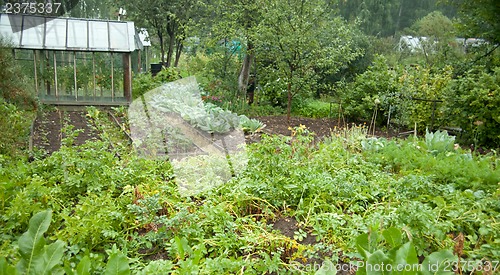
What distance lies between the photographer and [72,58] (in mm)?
11000

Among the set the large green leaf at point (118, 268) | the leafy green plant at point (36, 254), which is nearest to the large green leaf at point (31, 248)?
the leafy green plant at point (36, 254)

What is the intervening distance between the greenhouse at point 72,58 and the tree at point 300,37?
4.03 meters

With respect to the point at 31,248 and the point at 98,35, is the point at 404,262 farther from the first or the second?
the point at 98,35

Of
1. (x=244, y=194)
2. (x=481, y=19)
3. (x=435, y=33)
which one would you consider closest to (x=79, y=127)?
(x=244, y=194)

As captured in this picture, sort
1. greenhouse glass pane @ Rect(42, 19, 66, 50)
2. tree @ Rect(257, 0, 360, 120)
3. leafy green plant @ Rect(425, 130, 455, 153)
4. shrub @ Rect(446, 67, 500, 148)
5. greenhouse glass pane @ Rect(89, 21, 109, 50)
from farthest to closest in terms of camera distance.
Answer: greenhouse glass pane @ Rect(89, 21, 109, 50)
greenhouse glass pane @ Rect(42, 19, 66, 50)
tree @ Rect(257, 0, 360, 120)
shrub @ Rect(446, 67, 500, 148)
leafy green plant @ Rect(425, 130, 455, 153)

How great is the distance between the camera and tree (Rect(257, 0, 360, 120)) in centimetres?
931

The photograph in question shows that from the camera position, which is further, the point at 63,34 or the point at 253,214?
the point at 63,34

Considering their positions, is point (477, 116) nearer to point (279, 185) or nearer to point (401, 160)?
point (401, 160)

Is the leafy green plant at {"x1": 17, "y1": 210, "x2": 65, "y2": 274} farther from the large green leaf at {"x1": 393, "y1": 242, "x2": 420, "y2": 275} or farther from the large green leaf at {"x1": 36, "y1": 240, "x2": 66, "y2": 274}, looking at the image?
the large green leaf at {"x1": 393, "y1": 242, "x2": 420, "y2": 275}

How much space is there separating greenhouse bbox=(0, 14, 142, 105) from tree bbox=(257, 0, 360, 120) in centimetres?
403

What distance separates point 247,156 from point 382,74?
7.55 m

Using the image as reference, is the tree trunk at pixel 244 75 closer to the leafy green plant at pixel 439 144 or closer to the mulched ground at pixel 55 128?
the mulched ground at pixel 55 128

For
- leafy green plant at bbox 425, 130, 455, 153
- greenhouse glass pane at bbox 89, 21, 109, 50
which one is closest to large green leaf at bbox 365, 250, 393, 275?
leafy green plant at bbox 425, 130, 455, 153

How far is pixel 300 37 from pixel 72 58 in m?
6.21
